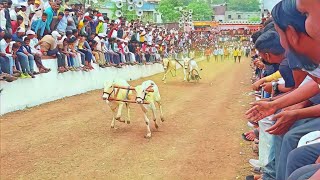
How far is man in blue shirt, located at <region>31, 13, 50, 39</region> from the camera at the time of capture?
15.3 metres

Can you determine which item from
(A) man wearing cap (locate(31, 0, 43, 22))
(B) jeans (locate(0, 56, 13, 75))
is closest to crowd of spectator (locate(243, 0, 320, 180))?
(B) jeans (locate(0, 56, 13, 75))

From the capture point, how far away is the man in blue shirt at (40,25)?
602 inches

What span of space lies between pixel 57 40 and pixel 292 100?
12.9 meters

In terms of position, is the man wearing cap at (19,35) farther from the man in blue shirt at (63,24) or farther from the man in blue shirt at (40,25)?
the man in blue shirt at (63,24)

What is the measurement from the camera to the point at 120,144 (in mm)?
8531

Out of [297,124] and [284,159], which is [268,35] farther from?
[284,159]

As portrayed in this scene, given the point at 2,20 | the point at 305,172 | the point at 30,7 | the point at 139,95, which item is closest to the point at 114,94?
the point at 139,95

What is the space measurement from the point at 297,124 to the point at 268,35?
1032 millimetres

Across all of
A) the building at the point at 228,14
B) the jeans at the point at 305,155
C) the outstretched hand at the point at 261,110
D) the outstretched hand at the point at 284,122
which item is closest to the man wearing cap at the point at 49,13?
the outstretched hand at the point at 261,110

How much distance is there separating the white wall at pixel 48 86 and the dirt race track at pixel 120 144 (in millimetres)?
376

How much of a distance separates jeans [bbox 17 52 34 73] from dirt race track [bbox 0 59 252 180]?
1.09 metres

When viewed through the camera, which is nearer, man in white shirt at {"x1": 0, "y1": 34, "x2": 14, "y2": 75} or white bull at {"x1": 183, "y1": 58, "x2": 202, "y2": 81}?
man in white shirt at {"x1": 0, "y1": 34, "x2": 14, "y2": 75}

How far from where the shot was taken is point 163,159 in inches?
294

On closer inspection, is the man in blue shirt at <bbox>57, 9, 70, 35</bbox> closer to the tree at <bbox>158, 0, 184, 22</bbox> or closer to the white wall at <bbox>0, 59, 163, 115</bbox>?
the white wall at <bbox>0, 59, 163, 115</bbox>
